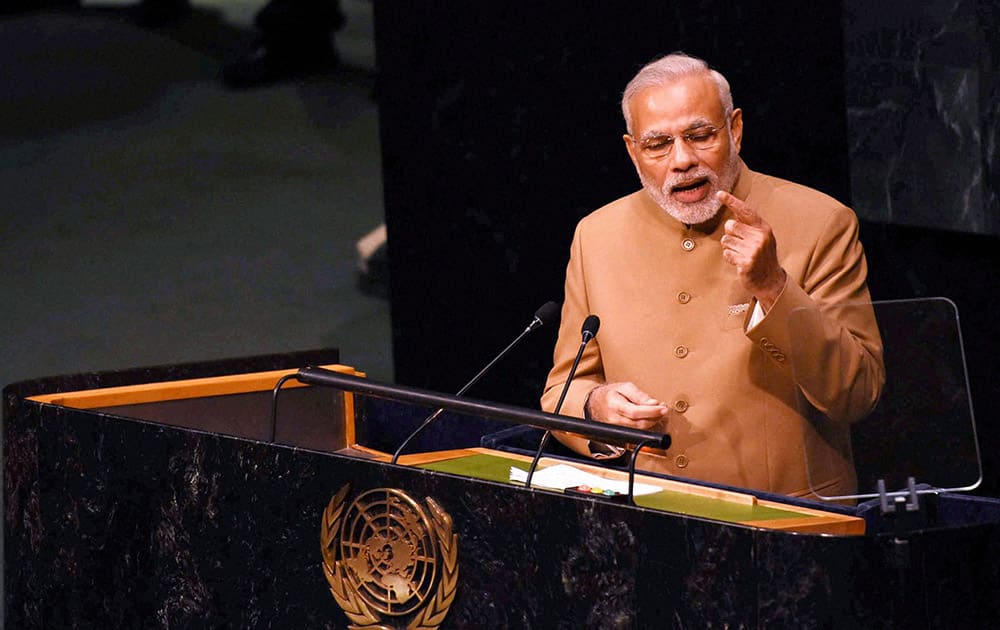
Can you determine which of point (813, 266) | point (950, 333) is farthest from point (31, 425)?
point (950, 333)

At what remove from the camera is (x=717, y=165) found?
3.51 m

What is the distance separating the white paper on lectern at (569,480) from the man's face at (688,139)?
71 cm

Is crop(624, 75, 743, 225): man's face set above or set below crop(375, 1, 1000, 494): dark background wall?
below

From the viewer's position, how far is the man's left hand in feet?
10.3

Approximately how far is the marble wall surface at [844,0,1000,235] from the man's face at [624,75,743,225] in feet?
4.71

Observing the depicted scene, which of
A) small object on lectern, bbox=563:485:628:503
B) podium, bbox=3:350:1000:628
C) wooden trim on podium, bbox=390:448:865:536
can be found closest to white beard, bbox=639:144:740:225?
podium, bbox=3:350:1000:628

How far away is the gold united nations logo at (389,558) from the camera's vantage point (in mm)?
2863

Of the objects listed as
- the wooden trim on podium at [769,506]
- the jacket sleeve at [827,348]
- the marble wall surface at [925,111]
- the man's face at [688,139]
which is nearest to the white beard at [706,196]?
the man's face at [688,139]

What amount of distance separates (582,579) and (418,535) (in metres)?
0.32

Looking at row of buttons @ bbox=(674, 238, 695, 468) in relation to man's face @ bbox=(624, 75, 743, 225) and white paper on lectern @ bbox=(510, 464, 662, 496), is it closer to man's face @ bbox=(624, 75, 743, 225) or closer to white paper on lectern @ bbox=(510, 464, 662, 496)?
man's face @ bbox=(624, 75, 743, 225)

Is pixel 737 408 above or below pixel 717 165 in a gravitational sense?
below

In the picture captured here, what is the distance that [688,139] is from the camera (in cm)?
350

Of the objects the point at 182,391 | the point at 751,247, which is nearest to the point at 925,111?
the point at 751,247

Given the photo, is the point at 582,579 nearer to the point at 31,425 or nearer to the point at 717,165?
the point at 717,165
